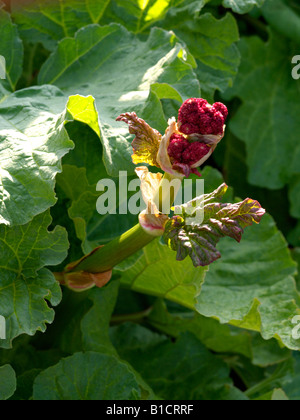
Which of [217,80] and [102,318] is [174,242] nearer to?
[102,318]

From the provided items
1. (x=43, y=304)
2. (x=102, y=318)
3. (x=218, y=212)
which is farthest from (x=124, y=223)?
(x=218, y=212)

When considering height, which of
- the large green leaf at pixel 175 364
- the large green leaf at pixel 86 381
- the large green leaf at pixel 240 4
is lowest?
the large green leaf at pixel 175 364

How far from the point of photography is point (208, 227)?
807 mm

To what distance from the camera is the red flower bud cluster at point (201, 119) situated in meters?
0.78

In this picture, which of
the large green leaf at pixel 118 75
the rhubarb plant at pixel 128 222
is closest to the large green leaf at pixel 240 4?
the rhubarb plant at pixel 128 222

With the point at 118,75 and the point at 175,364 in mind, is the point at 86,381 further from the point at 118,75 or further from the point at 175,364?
the point at 118,75

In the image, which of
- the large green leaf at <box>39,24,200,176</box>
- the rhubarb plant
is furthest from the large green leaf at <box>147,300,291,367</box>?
the large green leaf at <box>39,24,200,176</box>

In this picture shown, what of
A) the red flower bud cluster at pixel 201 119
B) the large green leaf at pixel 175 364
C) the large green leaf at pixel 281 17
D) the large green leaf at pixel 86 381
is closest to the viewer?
the red flower bud cluster at pixel 201 119

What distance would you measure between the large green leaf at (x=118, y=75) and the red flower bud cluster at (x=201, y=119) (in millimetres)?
198

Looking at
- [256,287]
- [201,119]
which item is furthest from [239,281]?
[201,119]

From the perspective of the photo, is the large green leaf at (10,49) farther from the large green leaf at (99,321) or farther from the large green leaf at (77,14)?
the large green leaf at (99,321)
